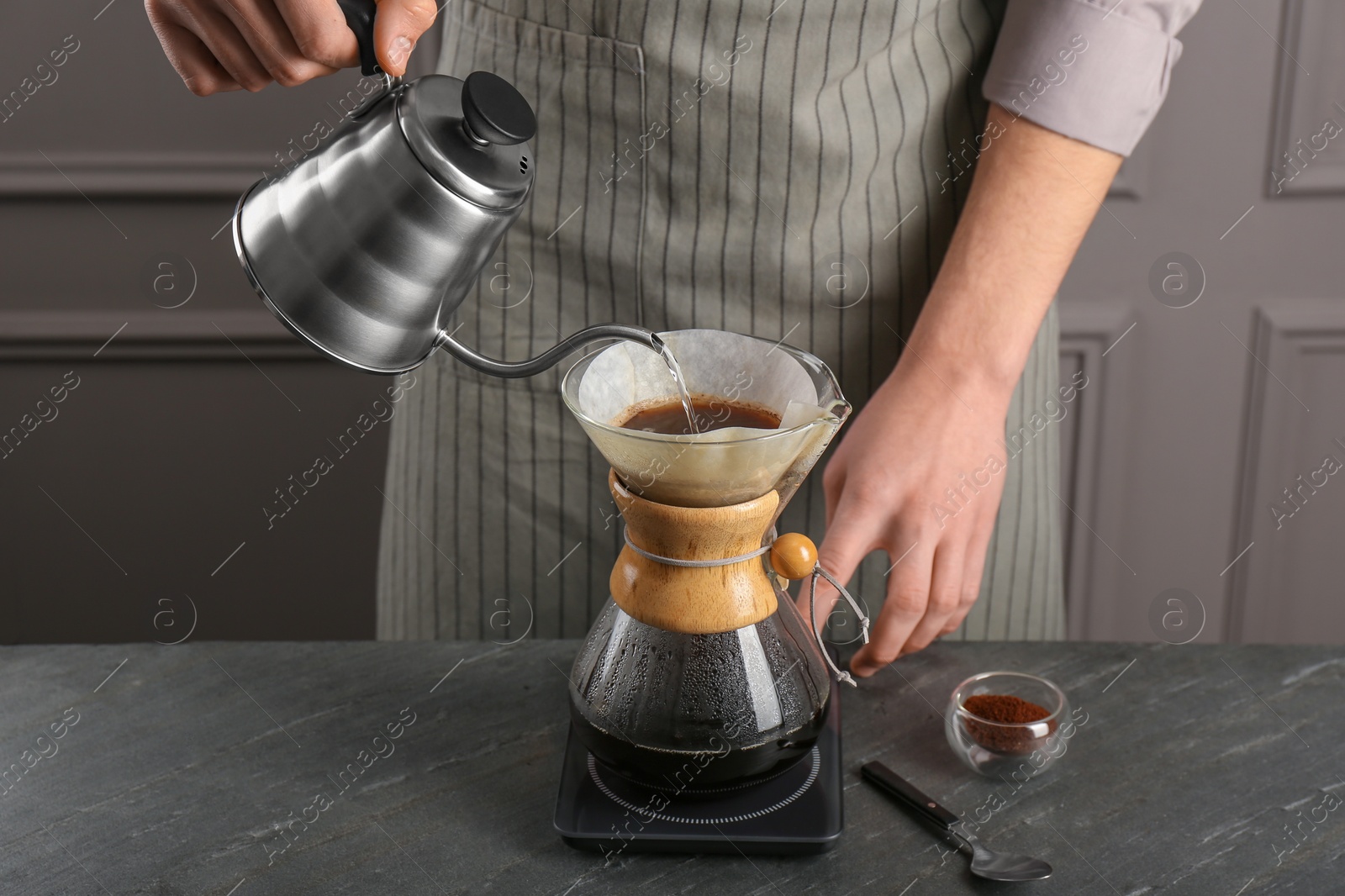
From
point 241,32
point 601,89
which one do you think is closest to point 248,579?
point 601,89

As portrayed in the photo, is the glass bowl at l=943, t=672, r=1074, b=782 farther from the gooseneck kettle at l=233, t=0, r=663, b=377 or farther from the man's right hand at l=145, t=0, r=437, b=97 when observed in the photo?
the man's right hand at l=145, t=0, r=437, b=97

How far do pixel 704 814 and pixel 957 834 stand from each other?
5.5 inches

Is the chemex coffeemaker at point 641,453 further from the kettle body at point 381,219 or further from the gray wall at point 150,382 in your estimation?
the gray wall at point 150,382

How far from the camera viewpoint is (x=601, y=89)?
875mm

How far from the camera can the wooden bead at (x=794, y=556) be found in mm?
601

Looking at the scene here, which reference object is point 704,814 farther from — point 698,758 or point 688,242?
point 688,242

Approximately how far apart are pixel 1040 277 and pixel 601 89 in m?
0.36

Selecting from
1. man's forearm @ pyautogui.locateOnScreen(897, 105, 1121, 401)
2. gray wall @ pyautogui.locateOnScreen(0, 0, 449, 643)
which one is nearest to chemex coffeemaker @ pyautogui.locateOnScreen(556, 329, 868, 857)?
man's forearm @ pyautogui.locateOnScreen(897, 105, 1121, 401)

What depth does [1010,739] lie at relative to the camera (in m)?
0.66

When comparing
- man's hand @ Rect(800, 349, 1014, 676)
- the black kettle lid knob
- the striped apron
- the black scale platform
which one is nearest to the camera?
the black kettle lid knob

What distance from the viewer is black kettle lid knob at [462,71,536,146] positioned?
502 millimetres

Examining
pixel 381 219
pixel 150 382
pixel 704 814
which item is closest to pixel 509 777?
pixel 704 814

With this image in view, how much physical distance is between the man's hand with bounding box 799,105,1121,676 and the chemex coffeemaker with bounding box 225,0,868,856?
117 mm

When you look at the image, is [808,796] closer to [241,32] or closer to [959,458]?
[959,458]
